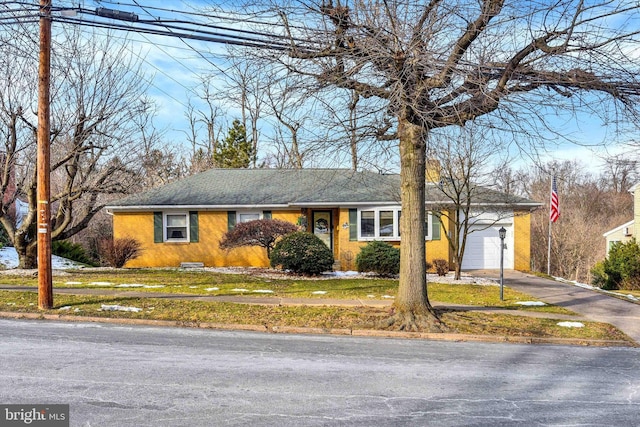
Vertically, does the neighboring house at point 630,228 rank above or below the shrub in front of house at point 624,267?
above

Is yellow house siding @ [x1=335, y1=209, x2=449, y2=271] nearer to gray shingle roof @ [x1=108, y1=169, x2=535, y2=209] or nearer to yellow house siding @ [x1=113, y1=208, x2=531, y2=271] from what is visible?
yellow house siding @ [x1=113, y1=208, x2=531, y2=271]

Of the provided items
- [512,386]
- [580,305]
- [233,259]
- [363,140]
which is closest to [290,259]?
[233,259]

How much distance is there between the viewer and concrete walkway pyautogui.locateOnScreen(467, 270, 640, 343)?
35.1 ft

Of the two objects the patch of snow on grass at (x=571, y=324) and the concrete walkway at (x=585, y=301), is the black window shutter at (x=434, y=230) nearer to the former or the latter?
the concrete walkway at (x=585, y=301)

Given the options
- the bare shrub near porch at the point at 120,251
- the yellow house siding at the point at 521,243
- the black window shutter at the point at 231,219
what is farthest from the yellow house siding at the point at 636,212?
the bare shrub near porch at the point at 120,251

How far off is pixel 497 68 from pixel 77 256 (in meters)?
23.1

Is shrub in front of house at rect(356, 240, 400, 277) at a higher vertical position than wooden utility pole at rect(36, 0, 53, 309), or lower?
lower

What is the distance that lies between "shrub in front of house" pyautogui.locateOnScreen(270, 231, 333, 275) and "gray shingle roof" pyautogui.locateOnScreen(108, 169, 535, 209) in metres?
3.85

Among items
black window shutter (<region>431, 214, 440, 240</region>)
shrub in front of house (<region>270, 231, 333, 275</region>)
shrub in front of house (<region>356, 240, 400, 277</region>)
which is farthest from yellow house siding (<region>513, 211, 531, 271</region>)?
shrub in front of house (<region>270, 231, 333, 275</region>)

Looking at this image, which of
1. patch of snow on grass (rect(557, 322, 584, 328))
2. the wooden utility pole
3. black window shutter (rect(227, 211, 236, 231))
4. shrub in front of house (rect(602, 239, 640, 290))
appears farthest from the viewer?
black window shutter (rect(227, 211, 236, 231))

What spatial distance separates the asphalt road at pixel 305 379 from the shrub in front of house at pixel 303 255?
329 inches

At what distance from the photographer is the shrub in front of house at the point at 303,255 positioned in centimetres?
1714

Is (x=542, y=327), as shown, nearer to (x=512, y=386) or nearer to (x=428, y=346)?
(x=428, y=346)

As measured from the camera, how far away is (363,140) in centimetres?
1045
